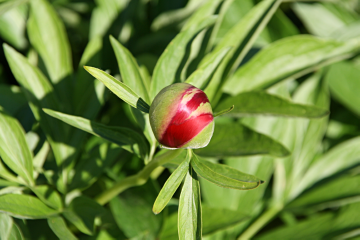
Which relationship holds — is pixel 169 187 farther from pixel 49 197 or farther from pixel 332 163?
pixel 332 163

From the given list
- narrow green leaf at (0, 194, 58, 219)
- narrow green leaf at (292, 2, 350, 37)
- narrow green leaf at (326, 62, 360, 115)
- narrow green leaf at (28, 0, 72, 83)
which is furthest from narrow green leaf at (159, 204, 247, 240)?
narrow green leaf at (292, 2, 350, 37)

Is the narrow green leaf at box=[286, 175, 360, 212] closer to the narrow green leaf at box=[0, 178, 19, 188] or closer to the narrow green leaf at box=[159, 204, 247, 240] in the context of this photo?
the narrow green leaf at box=[159, 204, 247, 240]

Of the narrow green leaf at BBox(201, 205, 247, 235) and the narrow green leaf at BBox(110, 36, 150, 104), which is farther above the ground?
the narrow green leaf at BBox(110, 36, 150, 104)

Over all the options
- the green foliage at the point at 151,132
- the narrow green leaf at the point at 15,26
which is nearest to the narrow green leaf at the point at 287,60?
the green foliage at the point at 151,132

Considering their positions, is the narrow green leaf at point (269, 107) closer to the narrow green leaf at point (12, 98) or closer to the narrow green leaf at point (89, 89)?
the narrow green leaf at point (89, 89)

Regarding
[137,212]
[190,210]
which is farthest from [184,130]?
[137,212]

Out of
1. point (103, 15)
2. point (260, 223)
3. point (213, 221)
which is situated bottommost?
point (260, 223)
